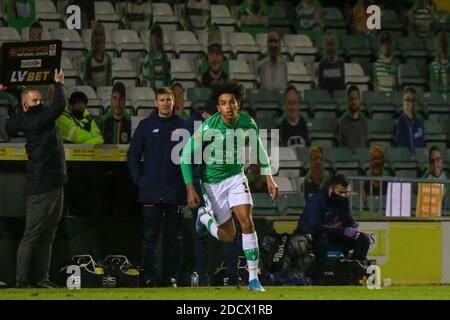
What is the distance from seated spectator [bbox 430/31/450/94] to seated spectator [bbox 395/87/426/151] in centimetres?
153

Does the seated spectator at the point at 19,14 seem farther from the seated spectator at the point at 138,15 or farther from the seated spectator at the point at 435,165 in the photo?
the seated spectator at the point at 435,165

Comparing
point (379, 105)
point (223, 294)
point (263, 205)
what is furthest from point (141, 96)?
point (223, 294)

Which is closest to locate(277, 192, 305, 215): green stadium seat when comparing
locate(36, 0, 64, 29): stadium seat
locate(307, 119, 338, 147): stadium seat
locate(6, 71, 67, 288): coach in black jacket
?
locate(307, 119, 338, 147): stadium seat

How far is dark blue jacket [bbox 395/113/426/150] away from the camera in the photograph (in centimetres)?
1972

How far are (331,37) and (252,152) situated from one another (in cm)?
790

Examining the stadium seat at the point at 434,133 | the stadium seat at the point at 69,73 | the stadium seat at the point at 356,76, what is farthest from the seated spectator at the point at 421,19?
the stadium seat at the point at 69,73

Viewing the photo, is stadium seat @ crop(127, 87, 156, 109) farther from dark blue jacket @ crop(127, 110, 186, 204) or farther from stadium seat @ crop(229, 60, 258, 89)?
dark blue jacket @ crop(127, 110, 186, 204)

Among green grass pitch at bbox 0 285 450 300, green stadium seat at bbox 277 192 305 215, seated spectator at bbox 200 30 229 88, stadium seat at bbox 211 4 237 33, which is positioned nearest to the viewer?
green grass pitch at bbox 0 285 450 300

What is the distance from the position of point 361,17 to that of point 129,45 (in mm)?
4343

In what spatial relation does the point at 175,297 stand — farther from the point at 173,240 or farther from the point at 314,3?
the point at 314,3

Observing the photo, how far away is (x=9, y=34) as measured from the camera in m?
18.4

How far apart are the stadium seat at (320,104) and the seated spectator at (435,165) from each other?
168 cm

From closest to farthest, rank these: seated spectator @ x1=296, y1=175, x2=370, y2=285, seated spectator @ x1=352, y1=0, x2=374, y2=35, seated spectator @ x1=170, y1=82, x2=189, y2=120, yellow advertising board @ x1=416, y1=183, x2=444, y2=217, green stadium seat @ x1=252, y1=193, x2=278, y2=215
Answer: seated spectator @ x1=296, y1=175, x2=370, y2=285 → yellow advertising board @ x1=416, y1=183, x2=444, y2=217 → green stadium seat @ x1=252, y1=193, x2=278, y2=215 → seated spectator @ x1=170, y1=82, x2=189, y2=120 → seated spectator @ x1=352, y1=0, x2=374, y2=35

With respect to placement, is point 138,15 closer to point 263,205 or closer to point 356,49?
point 356,49
